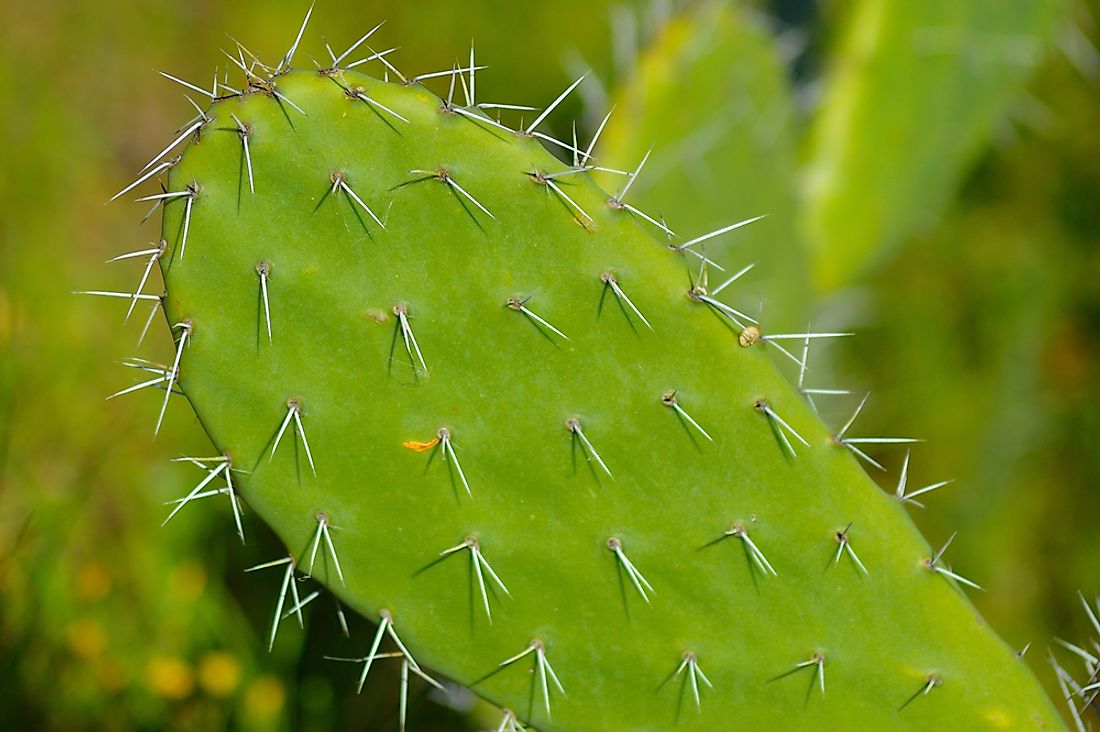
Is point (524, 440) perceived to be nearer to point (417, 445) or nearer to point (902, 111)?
point (417, 445)

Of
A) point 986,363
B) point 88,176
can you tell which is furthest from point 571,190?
point 88,176

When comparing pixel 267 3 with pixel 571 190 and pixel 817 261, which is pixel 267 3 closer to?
pixel 817 261

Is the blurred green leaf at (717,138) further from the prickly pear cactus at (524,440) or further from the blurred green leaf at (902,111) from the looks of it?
the prickly pear cactus at (524,440)

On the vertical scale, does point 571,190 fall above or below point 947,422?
above

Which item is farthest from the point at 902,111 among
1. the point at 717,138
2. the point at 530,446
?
the point at 530,446

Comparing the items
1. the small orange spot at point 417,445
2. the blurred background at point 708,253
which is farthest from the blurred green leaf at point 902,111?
the small orange spot at point 417,445

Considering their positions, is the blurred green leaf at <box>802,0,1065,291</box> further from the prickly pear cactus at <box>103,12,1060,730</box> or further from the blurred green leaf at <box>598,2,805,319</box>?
the prickly pear cactus at <box>103,12,1060,730</box>

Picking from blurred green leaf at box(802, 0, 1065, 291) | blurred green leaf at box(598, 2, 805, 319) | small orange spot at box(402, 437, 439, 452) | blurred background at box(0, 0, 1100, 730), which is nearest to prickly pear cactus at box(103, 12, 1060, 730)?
small orange spot at box(402, 437, 439, 452)
